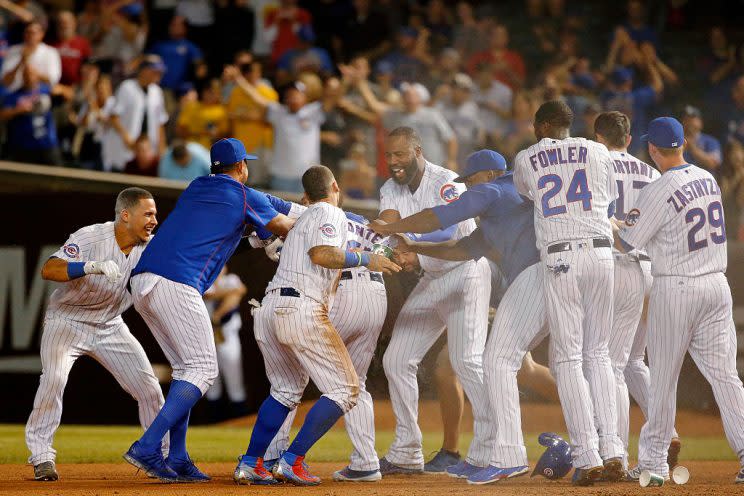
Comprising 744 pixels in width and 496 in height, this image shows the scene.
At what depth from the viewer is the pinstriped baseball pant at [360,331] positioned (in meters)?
7.25

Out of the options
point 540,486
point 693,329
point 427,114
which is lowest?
point 540,486

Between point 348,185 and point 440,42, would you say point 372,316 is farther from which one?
point 440,42

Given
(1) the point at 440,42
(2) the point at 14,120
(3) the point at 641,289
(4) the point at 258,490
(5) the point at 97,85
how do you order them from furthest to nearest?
(1) the point at 440,42 → (5) the point at 97,85 → (2) the point at 14,120 → (3) the point at 641,289 → (4) the point at 258,490

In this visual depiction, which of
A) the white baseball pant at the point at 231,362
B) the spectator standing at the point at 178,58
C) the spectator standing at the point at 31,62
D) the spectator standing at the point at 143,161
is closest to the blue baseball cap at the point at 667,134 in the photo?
the white baseball pant at the point at 231,362

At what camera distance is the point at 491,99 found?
14.0 meters

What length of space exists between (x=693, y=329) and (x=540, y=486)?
129cm

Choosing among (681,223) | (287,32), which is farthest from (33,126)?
(681,223)

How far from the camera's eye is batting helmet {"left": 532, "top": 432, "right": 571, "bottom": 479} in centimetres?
717

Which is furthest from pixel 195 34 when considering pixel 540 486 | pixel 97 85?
pixel 540 486

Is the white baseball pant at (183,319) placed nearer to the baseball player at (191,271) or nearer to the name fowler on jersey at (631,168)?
the baseball player at (191,271)

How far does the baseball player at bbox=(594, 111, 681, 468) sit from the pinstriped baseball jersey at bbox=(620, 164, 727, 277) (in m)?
0.51

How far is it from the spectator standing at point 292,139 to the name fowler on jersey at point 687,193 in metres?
6.51

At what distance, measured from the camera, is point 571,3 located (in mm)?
16625

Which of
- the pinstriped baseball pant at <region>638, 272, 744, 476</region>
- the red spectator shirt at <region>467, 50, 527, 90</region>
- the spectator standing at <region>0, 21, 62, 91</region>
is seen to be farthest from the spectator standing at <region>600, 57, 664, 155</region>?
the pinstriped baseball pant at <region>638, 272, 744, 476</region>
